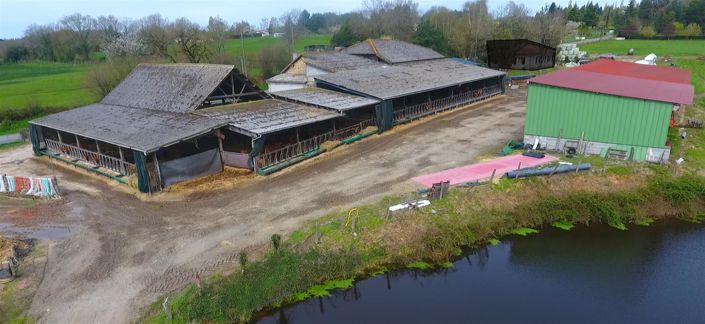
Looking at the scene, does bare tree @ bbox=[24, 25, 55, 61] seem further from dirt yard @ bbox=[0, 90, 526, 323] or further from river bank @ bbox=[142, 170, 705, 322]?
river bank @ bbox=[142, 170, 705, 322]

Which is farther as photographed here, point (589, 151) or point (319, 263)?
point (589, 151)

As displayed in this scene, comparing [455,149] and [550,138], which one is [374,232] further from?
[550,138]

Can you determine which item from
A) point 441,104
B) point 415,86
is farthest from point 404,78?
point 441,104

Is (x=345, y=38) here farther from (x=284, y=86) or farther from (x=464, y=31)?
(x=284, y=86)

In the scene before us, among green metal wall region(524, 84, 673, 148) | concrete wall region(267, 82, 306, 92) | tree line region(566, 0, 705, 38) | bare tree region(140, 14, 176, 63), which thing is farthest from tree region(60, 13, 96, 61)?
tree line region(566, 0, 705, 38)

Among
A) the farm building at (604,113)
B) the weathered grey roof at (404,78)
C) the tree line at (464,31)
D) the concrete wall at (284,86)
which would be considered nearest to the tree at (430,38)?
the tree line at (464,31)

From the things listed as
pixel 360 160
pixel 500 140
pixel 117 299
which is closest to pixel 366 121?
pixel 360 160

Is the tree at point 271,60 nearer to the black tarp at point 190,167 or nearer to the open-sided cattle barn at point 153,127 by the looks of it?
the open-sided cattle barn at point 153,127
